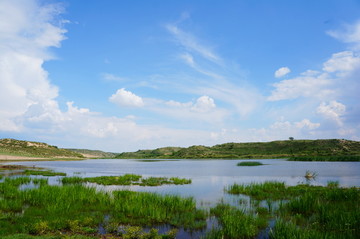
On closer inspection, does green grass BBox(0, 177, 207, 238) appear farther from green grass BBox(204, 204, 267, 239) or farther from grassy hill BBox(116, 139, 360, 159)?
grassy hill BBox(116, 139, 360, 159)

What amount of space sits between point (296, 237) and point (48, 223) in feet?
45.7

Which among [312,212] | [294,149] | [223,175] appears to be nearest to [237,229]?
[312,212]

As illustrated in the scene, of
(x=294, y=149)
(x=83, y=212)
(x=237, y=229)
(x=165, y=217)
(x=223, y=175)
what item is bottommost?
(x=223, y=175)

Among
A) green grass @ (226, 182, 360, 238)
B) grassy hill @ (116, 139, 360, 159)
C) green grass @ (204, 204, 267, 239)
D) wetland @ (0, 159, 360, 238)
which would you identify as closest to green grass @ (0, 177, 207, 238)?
wetland @ (0, 159, 360, 238)

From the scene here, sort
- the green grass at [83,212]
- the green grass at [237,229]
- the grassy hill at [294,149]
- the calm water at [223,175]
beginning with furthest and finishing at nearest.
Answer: the grassy hill at [294,149] < the calm water at [223,175] < the green grass at [83,212] < the green grass at [237,229]

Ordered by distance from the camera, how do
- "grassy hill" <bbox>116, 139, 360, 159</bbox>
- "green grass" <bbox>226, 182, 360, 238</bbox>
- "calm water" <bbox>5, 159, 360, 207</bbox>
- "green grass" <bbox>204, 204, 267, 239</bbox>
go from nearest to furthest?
"green grass" <bbox>226, 182, 360, 238</bbox>
"green grass" <bbox>204, 204, 267, 239</bbox>
"calm water" <bbox>5, 159, 360, 207</bbox>
"grassy hill" <bbox>116, 139, 360, 159</bbox>

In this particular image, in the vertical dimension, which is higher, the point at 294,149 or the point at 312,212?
the point at 294,149

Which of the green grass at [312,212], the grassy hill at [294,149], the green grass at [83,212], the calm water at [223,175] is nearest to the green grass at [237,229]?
the green grass at [312,212]

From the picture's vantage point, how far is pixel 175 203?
20453mm

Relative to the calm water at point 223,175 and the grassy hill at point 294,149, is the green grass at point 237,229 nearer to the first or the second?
the calm water at point 223,175

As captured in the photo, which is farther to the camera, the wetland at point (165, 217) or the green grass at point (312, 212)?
the wetland at point (165, 217)

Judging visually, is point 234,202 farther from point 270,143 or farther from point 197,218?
point 270,143

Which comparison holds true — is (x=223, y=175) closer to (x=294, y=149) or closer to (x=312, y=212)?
(x=312, y=212)

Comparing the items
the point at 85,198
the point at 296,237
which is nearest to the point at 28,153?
the point at 85,198
